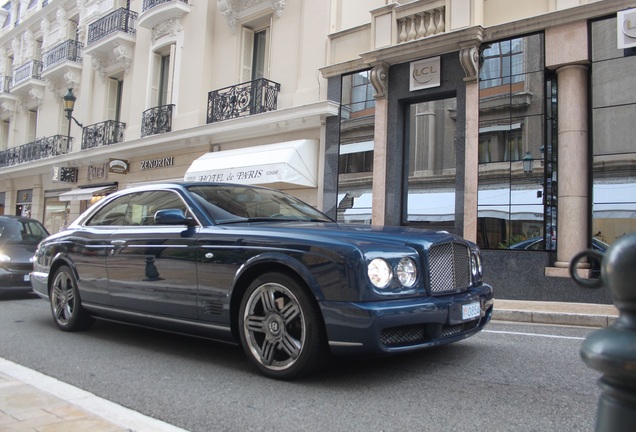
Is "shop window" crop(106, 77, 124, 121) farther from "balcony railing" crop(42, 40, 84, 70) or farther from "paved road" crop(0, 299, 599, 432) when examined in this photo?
A: "paved road" crop(0, 299, 599, 432)

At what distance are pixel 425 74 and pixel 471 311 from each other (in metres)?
9.42

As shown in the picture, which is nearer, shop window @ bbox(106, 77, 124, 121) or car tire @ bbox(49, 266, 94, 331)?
car tire @ bbox(49, 266, 94, 331)

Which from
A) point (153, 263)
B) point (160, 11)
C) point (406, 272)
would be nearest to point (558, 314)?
point (406, 272)

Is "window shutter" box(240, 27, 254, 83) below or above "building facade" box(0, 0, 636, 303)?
above

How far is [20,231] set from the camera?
10.2m

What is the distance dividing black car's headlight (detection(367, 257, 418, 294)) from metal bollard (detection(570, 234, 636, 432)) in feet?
7.85

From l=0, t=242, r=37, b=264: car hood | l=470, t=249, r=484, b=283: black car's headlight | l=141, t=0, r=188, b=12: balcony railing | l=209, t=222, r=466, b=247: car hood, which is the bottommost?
l=0, t=242, r=37, b=264: car hood

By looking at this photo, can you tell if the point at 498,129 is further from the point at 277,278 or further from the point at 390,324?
the point at 390,324

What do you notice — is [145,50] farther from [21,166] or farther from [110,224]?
[110,224]

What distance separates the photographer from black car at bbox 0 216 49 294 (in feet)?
29.6

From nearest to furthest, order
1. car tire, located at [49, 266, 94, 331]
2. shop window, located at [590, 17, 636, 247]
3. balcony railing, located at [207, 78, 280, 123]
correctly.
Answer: car tire, located at [49, 266, 94, 331]
shop window, located at [590, 17, 636, 247]
balcony railing, located at [207, 78, 280, 123]

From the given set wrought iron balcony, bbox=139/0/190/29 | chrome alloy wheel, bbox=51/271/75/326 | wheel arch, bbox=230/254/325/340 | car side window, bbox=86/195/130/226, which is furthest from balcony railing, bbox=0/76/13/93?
wheel arch, bbox=230/254/325/340

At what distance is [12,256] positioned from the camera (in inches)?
364

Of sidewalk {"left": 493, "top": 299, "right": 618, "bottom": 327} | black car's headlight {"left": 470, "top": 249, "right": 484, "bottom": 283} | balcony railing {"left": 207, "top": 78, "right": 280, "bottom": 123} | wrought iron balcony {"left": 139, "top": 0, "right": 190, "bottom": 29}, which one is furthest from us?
wrought iron balcony {"left": 139, "top": 0, "right": 190, "bottom": 29}
